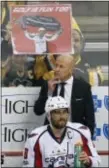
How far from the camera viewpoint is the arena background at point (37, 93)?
5605 millimetres

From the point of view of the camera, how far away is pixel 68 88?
557 cm

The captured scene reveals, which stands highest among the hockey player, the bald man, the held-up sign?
the held-up sign

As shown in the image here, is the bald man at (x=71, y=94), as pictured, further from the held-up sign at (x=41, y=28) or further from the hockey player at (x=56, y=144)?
the hockey player at (x=56, y=144)

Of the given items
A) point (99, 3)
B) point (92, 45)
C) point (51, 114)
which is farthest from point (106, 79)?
point (51, 114)

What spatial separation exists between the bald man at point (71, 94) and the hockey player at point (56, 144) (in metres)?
0.69

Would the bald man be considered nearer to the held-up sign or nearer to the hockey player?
the held-up sign

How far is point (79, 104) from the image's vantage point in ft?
18.2

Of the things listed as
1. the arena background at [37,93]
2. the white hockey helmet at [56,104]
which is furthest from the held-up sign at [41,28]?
the white hockey helmet at [56,104]

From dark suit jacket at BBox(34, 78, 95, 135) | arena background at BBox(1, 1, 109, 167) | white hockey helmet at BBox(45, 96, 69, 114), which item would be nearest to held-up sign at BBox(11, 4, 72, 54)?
arena background at BBox(1, 1, 109, 167)

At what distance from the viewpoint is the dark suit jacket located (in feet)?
18.2

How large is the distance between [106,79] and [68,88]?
39 centimetres

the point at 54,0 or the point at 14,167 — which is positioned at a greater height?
the point at 54,0

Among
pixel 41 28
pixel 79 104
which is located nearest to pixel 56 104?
pixel 79 104

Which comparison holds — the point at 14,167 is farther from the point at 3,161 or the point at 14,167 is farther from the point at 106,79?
the point at 106,79
